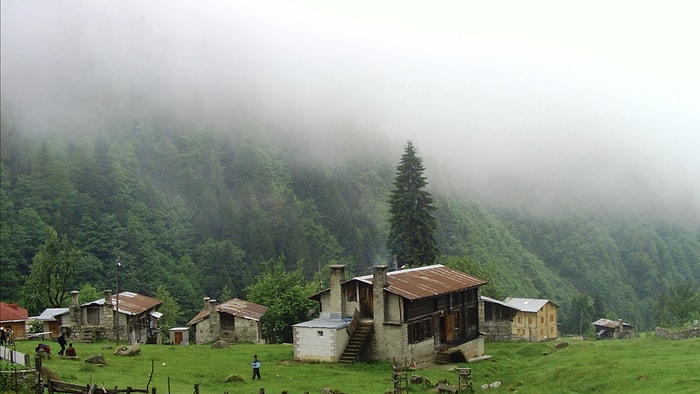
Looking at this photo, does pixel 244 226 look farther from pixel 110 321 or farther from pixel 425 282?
pixel 425 282

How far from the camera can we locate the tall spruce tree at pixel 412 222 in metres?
73.9

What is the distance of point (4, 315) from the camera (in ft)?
191

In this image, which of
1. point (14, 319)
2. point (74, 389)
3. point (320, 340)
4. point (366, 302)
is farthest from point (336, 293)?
point (14, 319)

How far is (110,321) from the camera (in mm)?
63156

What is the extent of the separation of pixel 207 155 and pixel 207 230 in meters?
33.9

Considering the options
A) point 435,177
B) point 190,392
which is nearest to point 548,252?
point 435,177

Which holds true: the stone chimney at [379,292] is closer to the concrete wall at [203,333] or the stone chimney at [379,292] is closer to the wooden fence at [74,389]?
the wooden fence at [74,389]

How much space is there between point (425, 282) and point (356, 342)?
7661 millimetres

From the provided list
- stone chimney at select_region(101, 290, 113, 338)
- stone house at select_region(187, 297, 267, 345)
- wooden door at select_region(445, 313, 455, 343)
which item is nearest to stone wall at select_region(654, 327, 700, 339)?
wooden door at select_region(445, 313, 455, 343)

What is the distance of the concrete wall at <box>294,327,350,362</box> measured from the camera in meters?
47.1

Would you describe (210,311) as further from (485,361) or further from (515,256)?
(515,256)

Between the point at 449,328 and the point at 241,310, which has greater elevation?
the point at 241,310

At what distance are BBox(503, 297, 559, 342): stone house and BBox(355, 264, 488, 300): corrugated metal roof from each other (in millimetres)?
22134

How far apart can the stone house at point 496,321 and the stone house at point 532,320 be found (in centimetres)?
581
